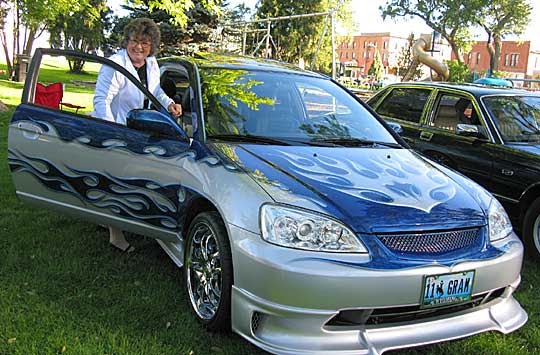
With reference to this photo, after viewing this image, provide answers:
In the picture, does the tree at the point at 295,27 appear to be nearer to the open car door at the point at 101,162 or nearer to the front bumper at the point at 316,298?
A: the open car door at the point at 101,162

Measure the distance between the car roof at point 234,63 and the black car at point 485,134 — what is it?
1.86 metres

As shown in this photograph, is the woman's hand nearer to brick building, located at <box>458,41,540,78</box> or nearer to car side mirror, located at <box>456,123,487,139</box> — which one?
car side mirror, located at <box>456,123,487,139</box>

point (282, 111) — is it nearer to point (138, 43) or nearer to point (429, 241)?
point (138, 43)

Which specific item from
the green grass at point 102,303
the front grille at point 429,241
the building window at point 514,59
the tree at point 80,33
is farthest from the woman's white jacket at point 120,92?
the building window at point 514,59

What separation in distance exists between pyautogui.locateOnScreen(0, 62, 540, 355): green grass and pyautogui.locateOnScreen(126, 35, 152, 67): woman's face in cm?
151

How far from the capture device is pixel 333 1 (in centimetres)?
4378

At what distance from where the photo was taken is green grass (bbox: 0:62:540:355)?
9.87ft

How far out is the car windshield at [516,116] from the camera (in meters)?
5.43

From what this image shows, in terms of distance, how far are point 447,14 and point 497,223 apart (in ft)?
128

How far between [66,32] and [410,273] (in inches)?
1647

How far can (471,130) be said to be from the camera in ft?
17.9

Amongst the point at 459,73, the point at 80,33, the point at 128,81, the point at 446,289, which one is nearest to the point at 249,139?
the point at 128,81

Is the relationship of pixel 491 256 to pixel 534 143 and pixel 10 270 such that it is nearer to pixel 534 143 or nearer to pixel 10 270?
pixel 534 143

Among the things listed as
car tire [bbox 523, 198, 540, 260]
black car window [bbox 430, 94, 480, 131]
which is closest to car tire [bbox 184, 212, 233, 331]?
car tire [bbox 523, 198, 540, 260]
